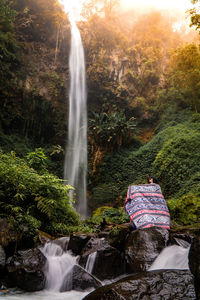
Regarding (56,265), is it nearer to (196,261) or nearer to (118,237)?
(118,237)

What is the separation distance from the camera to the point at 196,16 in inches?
299

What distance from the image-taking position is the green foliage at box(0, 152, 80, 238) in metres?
5.32

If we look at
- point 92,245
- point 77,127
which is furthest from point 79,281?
point 77,127

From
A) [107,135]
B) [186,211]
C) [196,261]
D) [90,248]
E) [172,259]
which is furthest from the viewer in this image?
[107,135]

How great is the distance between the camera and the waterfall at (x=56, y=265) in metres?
4.19

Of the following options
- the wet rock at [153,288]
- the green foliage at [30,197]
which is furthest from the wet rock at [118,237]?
the green foliage at [30,197]

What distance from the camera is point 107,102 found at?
22.3 m

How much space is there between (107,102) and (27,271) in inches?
783

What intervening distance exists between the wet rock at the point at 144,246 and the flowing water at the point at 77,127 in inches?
462

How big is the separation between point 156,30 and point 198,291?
32.1 meters

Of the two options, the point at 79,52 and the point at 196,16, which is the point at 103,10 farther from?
the point at 196,16

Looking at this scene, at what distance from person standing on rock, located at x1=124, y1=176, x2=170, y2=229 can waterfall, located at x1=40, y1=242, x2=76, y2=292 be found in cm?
171

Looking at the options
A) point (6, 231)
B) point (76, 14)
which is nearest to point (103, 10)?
point (76, 14)

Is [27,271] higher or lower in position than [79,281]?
higher
